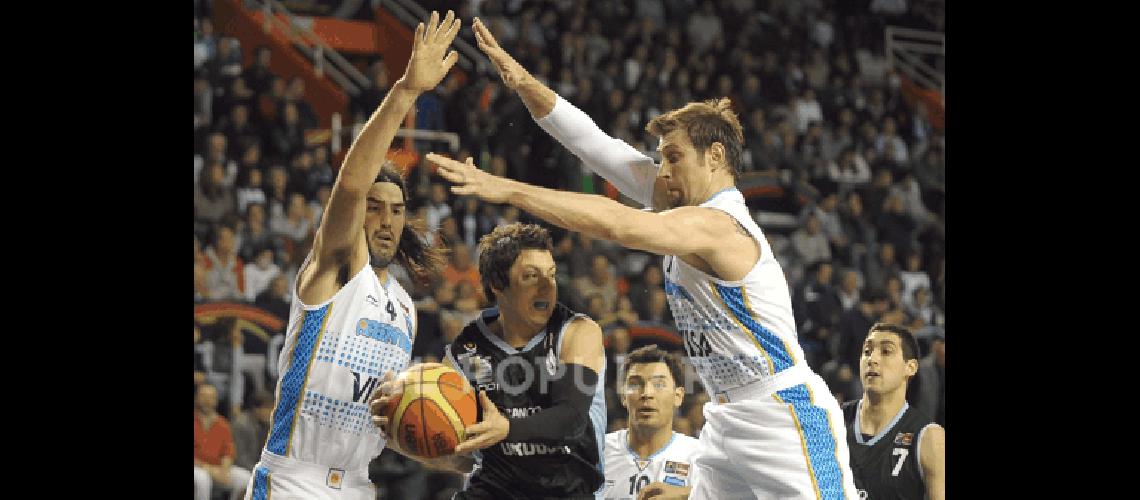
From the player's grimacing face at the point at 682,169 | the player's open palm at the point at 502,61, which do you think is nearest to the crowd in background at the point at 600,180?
the player's open palm at the point at 502,61

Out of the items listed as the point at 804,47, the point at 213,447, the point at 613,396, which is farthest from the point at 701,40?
the point at 213,447

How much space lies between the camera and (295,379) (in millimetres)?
5309

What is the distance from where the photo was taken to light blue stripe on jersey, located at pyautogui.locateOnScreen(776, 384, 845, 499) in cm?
469

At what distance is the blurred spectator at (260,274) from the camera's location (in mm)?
6250

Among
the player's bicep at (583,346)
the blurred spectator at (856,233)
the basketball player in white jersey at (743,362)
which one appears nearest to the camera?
the basketball player in white jersey at (743,362)

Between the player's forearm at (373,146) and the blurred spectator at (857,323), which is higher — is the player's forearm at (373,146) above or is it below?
above

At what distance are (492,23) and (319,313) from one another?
1914 mm

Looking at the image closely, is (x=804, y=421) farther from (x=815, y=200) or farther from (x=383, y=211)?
(x=815, y=200)

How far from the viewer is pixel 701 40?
7.08 m

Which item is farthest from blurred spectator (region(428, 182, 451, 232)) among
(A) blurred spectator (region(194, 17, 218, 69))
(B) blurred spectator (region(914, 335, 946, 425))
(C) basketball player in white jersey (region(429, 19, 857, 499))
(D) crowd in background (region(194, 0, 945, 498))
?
(B) blurred spectator (region(914, 335, 946, 425))

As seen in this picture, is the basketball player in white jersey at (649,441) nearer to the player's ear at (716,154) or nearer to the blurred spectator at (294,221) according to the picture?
the player's ear at (716,154)

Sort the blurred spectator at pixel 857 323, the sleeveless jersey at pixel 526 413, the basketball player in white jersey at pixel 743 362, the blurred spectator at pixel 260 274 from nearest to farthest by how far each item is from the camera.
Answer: the basketball player in white jersey at pixel 743 362
the sleeveless jersey at pixel 526 413
the blurred spectator at pixel 260 274
the blurred spectator at pixel 857 323

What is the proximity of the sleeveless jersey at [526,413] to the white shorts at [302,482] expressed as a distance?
0.45 m

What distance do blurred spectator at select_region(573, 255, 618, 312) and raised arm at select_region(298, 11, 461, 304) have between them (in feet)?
4.84
